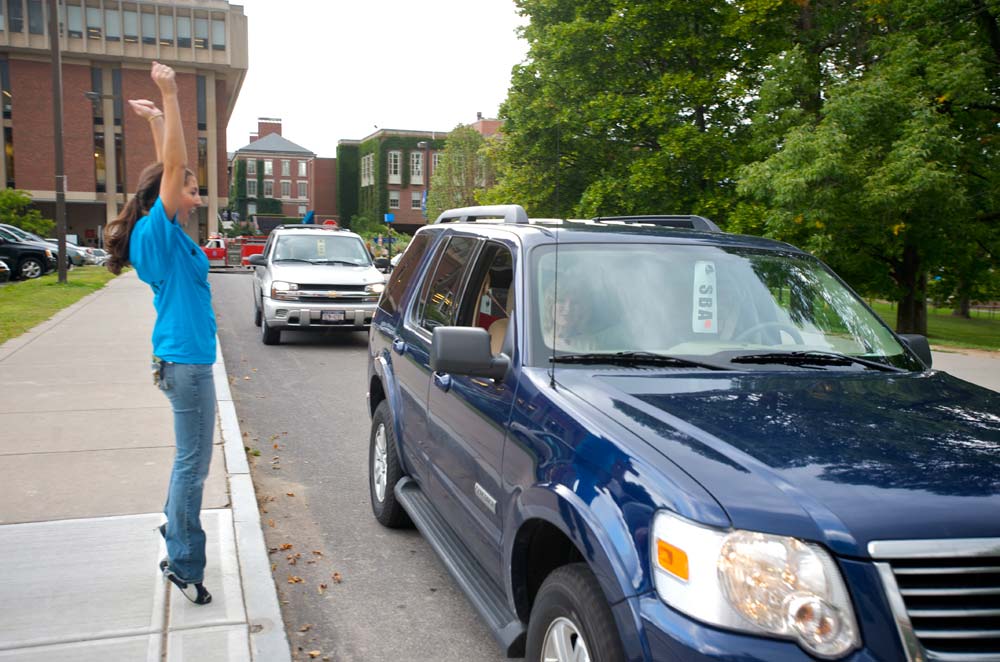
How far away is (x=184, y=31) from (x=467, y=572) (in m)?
74.1

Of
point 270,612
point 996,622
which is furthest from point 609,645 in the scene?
point 270,612

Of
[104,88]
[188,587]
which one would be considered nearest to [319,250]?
[188,587]

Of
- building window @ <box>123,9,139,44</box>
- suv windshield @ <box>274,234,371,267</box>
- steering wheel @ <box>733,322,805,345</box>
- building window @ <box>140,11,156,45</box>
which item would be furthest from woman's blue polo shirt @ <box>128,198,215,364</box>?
building window @ <box>140,11,156,45</box>

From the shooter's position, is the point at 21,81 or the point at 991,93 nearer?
the point at 991,93

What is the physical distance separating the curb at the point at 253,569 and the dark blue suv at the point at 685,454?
0.81 m

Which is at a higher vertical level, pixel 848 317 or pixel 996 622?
pixel 848 317

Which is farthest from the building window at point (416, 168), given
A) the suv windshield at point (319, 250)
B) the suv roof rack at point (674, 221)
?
the suv roof rack at point (674, 221)

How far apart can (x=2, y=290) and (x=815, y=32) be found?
22.2 m

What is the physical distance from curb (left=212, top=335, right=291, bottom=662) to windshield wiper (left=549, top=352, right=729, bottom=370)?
1.72 m

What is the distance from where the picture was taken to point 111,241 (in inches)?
145

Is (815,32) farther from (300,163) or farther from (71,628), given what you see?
(300,163)

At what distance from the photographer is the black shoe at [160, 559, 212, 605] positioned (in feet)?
12.9

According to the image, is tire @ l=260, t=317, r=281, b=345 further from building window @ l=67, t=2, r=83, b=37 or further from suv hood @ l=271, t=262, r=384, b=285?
building window @ l=67, t=2, r=83, b=37

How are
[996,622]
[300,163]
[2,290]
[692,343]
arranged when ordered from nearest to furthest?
1. [996,622]
2. [692,343]
3. [2,290]
4. [300,163]
